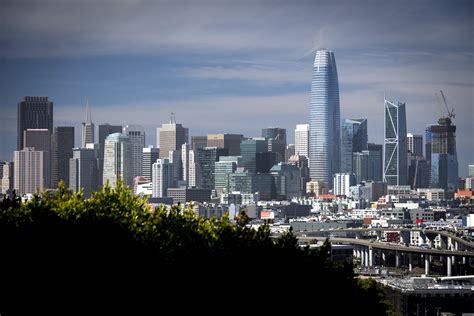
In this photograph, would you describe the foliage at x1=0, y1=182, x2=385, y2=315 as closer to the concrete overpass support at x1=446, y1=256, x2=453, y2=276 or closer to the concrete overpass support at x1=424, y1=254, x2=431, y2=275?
the concrete overpass support at x1=446, y1=256, x2=453, y2=276

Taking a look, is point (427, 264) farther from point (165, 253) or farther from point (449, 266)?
point (165, 253)

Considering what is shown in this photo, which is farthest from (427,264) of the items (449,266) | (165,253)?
(165,253)

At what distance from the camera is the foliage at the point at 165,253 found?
23.9 meters

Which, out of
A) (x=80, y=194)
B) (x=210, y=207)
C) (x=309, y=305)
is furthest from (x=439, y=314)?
(x=210, y=207)

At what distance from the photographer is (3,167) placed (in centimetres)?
19712

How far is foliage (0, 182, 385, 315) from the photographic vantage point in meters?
23.9

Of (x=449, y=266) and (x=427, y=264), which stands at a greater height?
(x=449, y=266)

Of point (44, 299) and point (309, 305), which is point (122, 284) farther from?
point (309, 305)

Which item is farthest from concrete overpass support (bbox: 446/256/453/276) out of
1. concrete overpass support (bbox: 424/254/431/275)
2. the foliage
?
the foliage

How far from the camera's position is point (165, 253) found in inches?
1012

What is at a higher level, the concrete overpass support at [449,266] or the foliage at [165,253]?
the foliage at [165,253]

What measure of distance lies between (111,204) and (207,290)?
7324 mm

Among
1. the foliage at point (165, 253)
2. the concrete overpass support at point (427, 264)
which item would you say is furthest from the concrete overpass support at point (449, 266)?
the foliage at point (165, 253)

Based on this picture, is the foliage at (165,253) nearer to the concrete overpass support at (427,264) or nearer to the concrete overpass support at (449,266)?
the concrete overpass support at (449,266)
